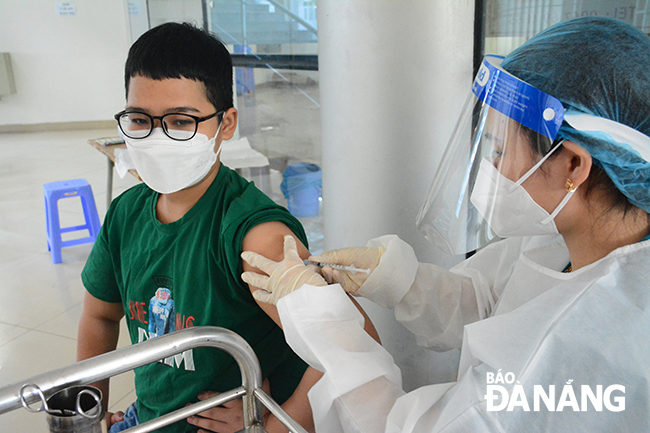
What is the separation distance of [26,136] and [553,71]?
28.1 ft

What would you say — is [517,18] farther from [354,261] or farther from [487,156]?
[354,261]

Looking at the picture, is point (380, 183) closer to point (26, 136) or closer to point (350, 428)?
point (350, 428)

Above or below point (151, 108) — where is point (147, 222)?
below

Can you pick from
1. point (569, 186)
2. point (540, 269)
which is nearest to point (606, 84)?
point (569, 186)

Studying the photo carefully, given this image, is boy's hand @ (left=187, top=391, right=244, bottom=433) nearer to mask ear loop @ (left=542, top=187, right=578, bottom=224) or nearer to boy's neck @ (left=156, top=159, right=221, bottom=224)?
boy's neck @ (left=156, top=159, right=221, bottom=224)

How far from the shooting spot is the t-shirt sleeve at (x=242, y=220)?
3.39ft

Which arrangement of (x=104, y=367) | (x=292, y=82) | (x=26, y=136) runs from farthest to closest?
(x=26, y=136), (x=292, y=82), (x=104, y=367)

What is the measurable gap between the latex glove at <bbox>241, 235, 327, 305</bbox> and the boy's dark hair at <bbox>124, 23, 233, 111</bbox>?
1.36 ft

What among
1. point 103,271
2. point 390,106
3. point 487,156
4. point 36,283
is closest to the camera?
point 487,156

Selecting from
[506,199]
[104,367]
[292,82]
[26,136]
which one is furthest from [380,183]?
[26,136]

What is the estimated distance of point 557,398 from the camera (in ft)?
2.34

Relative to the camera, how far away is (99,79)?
26.9ft

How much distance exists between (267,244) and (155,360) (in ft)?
1.25

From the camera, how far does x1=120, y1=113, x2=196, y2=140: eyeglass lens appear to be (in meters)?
1.14
